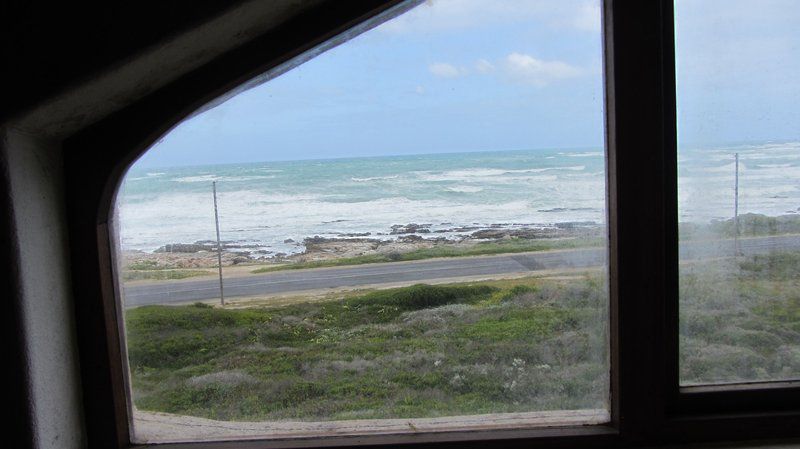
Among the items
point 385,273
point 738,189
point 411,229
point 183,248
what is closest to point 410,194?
point 411,229

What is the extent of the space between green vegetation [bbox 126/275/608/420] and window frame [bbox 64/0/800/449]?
0.20ft

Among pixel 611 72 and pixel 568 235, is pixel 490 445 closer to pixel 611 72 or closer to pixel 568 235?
pixel 568 235

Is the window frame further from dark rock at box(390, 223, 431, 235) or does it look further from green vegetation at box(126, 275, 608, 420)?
dark rock at box(390, 223, 431, 235)

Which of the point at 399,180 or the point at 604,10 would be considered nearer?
the point at 604,10

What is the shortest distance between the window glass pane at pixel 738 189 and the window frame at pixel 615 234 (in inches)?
1.9

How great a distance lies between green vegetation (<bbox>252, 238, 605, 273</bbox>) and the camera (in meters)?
1.30

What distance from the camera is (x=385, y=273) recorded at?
1315mm

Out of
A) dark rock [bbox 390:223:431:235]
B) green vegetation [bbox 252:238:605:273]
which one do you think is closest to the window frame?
green vegetation [bbox 252:238:605:273]

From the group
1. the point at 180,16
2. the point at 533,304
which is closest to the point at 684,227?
the point at 533,304

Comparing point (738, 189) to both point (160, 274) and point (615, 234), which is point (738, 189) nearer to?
point (615, 234)

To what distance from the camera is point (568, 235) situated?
1.28m

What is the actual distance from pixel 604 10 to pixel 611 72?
12 centimetres

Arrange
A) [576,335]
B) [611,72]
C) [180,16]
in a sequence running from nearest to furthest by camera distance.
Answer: [180,16] → [611,72] → [576,335]

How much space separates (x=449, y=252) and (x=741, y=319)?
628 mm
